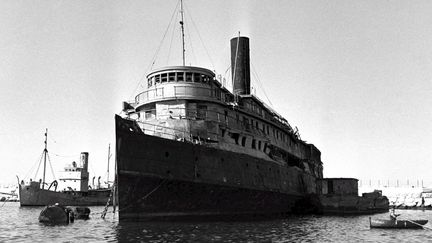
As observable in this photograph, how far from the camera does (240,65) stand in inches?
1297

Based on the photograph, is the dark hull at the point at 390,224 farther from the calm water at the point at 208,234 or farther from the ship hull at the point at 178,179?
the ship hull at the point at 178,179

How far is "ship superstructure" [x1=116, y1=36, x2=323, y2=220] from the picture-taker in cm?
1928

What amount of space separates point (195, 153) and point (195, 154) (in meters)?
0.05

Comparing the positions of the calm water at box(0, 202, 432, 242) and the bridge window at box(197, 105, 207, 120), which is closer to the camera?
the calm water at box(0, 202, 432, 242)

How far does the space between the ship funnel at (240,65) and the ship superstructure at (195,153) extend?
9.05 feet

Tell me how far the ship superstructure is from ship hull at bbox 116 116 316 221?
5cm

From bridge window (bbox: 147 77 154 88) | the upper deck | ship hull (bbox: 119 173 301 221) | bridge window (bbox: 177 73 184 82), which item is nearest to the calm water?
ship hull (bbox: 119 173 301 221)

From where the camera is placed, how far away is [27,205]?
5319cm

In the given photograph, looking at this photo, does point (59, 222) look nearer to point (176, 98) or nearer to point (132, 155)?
point (132, 155)

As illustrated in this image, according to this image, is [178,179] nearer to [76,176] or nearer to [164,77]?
[164,77]

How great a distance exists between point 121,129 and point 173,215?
507cm

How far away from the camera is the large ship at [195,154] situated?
63.3ft

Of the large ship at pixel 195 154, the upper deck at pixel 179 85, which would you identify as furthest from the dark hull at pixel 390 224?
the upper deck at pixel 179 85

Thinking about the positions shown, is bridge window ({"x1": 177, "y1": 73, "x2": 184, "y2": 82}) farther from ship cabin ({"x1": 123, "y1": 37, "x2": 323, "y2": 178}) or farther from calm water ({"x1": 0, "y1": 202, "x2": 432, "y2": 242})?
calm water ({"x1": 0, "y1": 202, "x2": 432, "y2": 242})
